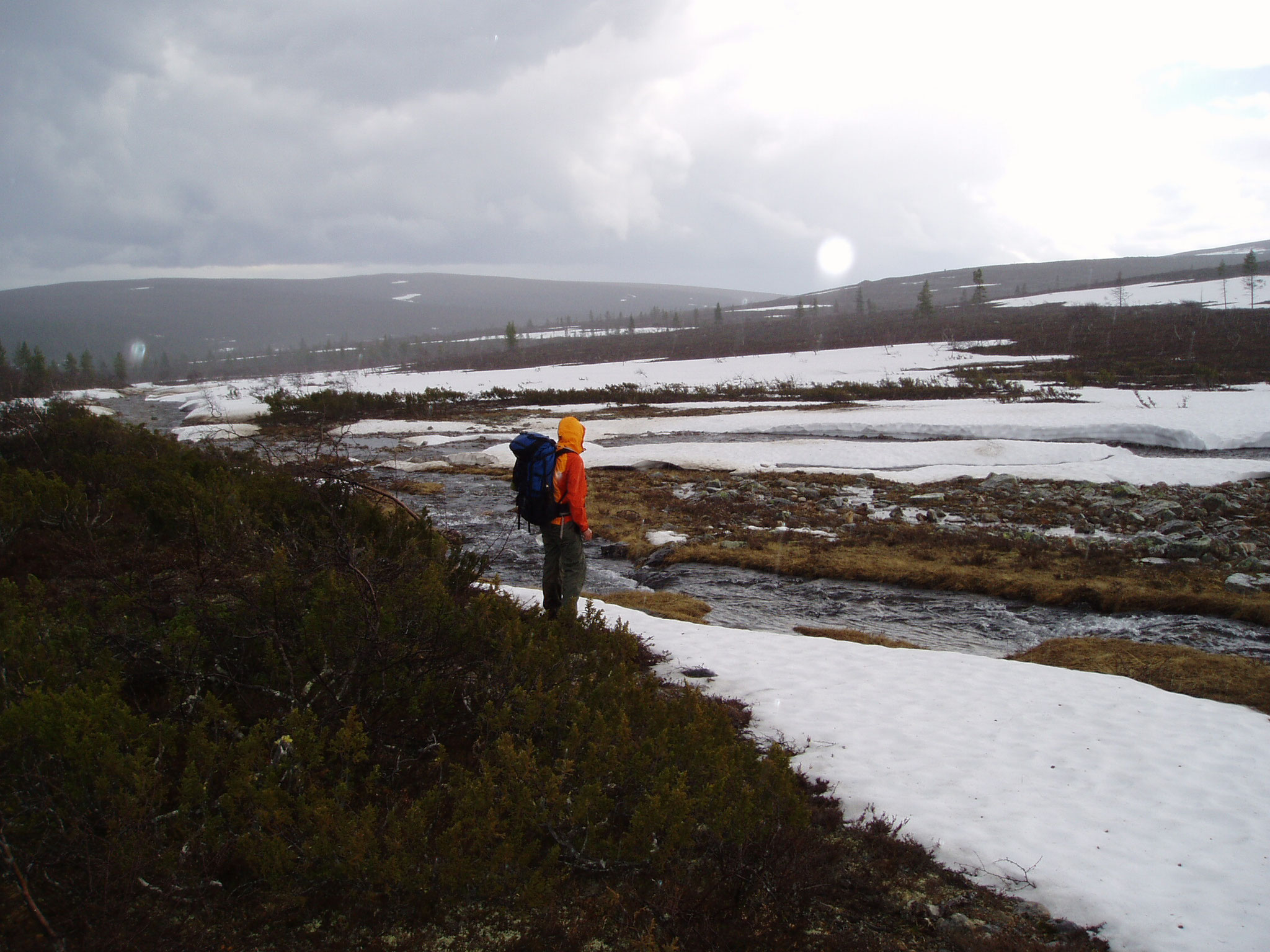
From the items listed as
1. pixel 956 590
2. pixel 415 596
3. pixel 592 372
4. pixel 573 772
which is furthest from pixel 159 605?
pixel 592 372

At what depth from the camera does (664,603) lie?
9.32m

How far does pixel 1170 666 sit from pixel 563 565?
642 centimetres

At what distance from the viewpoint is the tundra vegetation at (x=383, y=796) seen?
2436 mm

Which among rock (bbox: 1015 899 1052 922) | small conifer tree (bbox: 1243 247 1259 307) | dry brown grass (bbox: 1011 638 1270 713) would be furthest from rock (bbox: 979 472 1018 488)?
small conifer tree (bbox: 1243 247 1259 307)

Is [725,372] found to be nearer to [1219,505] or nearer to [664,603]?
[1219,505]

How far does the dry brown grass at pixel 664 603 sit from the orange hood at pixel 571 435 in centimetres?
325

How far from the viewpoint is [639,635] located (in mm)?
6953

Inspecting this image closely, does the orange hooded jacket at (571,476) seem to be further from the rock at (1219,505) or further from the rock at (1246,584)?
the rock at (1219,505)

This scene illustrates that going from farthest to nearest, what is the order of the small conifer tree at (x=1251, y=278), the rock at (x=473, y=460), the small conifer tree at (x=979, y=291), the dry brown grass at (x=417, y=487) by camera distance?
the small conifer tree at (x=979, y=291) < the small conifer tree at (x=1251, y=278) < the rock at (x=473, y=460) < the dry brown grass at (x=417, y=487)

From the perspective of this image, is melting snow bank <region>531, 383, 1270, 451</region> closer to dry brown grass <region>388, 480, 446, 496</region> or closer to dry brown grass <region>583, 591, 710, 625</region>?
dry brown grass <region>388, 480, 446, 496</region>

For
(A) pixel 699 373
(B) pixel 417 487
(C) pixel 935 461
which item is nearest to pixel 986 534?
(C) pixel 935 461

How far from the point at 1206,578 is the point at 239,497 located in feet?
41.6

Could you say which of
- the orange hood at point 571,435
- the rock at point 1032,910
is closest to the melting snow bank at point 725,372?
the orange hood at point 571,435

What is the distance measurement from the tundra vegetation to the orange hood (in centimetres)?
178
